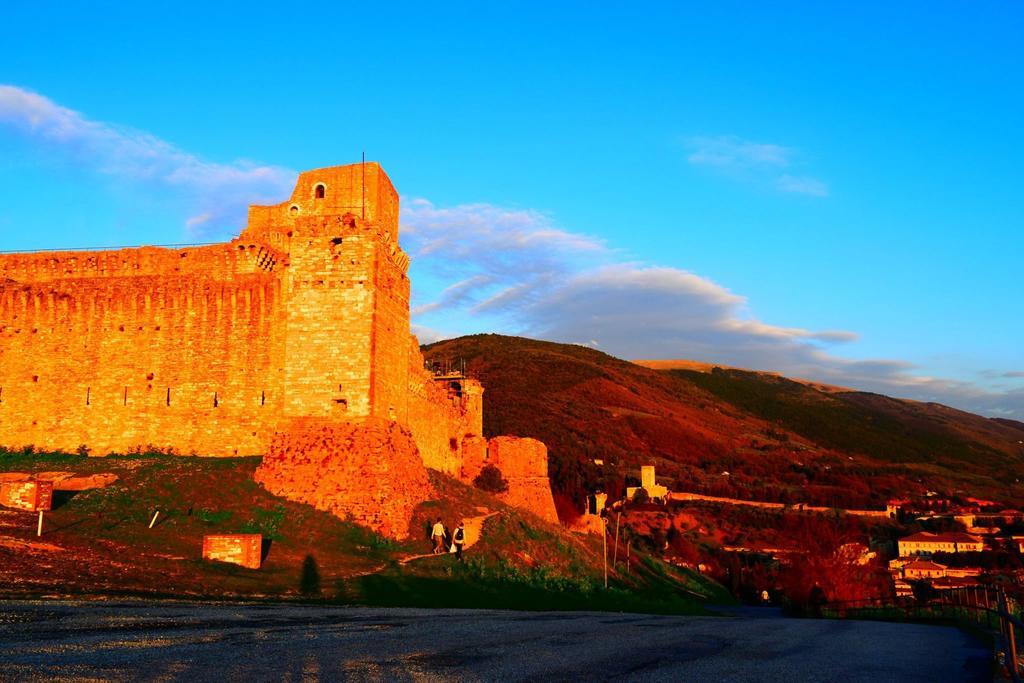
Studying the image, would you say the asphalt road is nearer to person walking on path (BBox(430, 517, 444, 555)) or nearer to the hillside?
person walking on path (BBox(430, 517, 444, 555))

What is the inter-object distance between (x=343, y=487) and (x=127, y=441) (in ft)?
27.0

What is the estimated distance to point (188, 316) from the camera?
90.1 feet

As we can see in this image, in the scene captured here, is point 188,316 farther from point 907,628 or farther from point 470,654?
point 907,628

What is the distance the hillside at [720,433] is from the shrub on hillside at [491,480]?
72.7ft

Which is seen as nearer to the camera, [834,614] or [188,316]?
[188,316]

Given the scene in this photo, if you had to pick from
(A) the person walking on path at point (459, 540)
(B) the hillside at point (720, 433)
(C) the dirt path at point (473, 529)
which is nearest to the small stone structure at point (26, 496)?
(A) the person walking on path at point (459, 540)

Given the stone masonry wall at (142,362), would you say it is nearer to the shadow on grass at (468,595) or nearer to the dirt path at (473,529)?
the dirt path at (473,529)

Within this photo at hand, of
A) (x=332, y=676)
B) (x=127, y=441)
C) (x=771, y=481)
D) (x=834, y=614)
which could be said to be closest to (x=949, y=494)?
(x=771, y=481)

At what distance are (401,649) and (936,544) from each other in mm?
77631

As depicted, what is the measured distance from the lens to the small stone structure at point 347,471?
2342 cm

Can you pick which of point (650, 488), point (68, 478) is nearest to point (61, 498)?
point (68, 478)

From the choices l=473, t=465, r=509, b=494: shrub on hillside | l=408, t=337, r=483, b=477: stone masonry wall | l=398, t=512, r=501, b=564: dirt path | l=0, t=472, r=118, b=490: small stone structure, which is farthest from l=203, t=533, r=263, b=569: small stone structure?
l=473, t=465, r=509, b=494: shrub on hillside

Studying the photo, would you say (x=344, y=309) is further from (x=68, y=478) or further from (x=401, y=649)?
(x=401, y=649)

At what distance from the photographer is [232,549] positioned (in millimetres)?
19797
